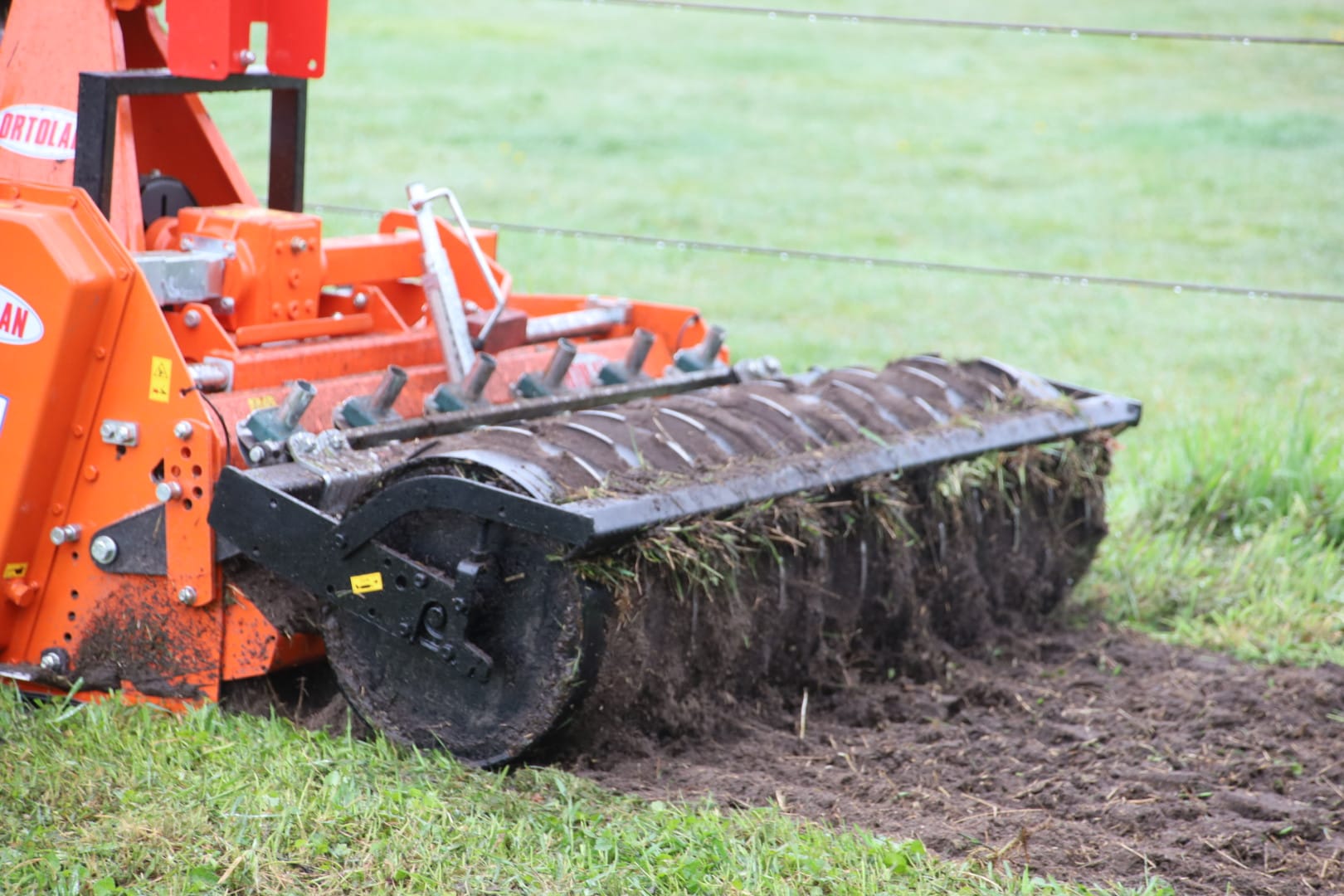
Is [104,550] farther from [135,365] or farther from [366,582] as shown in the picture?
[366,582]

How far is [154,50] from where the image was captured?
497 cm

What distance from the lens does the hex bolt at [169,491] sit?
410 centimetres

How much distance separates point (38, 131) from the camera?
4598 millimetres

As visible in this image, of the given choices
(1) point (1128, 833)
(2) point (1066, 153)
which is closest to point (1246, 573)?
(1) point (1128, 833)

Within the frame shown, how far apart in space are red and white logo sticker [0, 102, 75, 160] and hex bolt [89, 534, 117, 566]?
110 centimetres

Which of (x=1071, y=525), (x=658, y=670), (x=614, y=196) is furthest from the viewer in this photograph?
(x=614, y=196)

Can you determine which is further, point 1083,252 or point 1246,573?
point 1083,252

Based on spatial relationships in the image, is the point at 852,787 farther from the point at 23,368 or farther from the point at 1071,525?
Answer: the point at 23,368

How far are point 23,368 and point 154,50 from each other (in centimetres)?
127

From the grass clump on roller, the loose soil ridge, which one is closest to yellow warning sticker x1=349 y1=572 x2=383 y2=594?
the grass clump on roller

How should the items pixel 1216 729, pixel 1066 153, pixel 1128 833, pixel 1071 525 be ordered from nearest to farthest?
pixel 1128 833 < pixel 1216 729 < pixel 1071 525 < pixel 1066 153

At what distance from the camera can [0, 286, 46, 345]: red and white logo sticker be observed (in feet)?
13.6

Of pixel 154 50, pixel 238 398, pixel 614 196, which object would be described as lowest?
pixel 614 196

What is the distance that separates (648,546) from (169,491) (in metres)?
1.22
